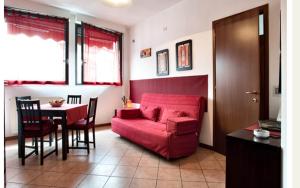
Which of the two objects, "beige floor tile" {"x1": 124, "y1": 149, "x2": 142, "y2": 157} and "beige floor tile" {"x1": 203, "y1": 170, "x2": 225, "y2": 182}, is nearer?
"beige floor tile" {"x1": 203, "y1": 170, "x2": 225, "y2": 182}

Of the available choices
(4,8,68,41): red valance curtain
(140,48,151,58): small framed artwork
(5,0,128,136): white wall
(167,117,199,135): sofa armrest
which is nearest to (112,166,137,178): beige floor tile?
(167,117,199,135): sofa armrest

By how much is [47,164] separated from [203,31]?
11.0 feet

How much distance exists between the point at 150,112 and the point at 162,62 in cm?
123

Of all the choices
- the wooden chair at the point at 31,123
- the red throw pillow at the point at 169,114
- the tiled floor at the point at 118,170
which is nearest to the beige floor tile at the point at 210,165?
the tiled floor at the point at 118,170

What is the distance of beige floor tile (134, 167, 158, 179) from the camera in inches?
91.3

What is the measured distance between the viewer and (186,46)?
371 centimetres

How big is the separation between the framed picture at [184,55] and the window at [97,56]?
86.1 inches

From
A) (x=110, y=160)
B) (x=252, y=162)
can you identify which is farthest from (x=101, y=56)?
(x=252, y=162)

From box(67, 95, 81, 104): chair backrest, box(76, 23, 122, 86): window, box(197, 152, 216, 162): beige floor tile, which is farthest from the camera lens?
box(76, 23, 122, 86): window

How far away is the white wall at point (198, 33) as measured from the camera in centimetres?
247

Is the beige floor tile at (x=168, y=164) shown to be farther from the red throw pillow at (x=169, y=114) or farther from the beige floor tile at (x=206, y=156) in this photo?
the red throw pillow at (x=169, y=114)

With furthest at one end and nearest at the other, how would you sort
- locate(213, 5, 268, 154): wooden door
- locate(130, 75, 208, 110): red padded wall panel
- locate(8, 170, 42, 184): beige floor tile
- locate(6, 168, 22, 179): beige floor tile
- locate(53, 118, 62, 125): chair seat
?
locate(130, 75, 208, 110): red padded wall panel → locate(53, 118, 62, 125): chair seat → locate(213, 5, 268, 154): wooden door → locate(6, 168, 22, 179): beige floor tile → locate(8, 170, 42, 184): beige floor tile

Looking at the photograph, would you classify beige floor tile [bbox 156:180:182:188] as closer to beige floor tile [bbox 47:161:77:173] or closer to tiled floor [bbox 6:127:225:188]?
tiled floor [bbox 6:127:225:188]

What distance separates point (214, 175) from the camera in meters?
2.33
